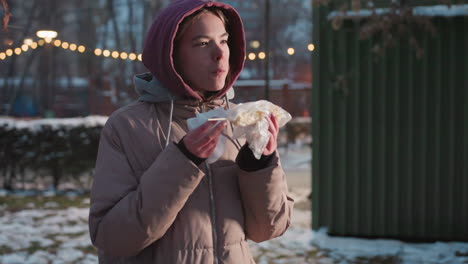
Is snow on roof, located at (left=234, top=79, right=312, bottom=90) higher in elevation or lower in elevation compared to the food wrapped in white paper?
lower

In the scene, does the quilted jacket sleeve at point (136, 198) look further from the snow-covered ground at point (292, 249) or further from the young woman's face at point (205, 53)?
the snow-covered ground at point (292, 249)

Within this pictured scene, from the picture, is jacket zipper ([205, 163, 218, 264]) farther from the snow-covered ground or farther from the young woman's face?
the snow-covered ground

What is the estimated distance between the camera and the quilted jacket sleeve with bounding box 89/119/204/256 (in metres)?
1.64

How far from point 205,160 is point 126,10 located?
2684cm

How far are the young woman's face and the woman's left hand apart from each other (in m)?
0.24

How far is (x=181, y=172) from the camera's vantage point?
5.37 feet

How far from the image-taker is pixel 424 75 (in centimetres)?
607

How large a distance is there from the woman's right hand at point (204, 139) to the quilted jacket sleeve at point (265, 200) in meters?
0.18

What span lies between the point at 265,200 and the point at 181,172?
0.31 m

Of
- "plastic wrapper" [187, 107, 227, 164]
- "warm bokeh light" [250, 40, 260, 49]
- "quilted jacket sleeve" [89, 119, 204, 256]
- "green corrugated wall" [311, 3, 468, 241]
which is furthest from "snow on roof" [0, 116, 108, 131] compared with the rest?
"warm bokeh light" [250, 40, 260, 49]

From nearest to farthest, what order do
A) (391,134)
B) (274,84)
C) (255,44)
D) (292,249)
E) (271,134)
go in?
(271,134), (292,249), (391,134), (274,84), (255,44)

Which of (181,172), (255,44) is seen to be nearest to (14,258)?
(181,172)

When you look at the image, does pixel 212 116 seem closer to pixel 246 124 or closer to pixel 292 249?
pixel 246 124

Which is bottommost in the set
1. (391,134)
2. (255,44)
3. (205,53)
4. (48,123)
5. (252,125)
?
(48,123)
